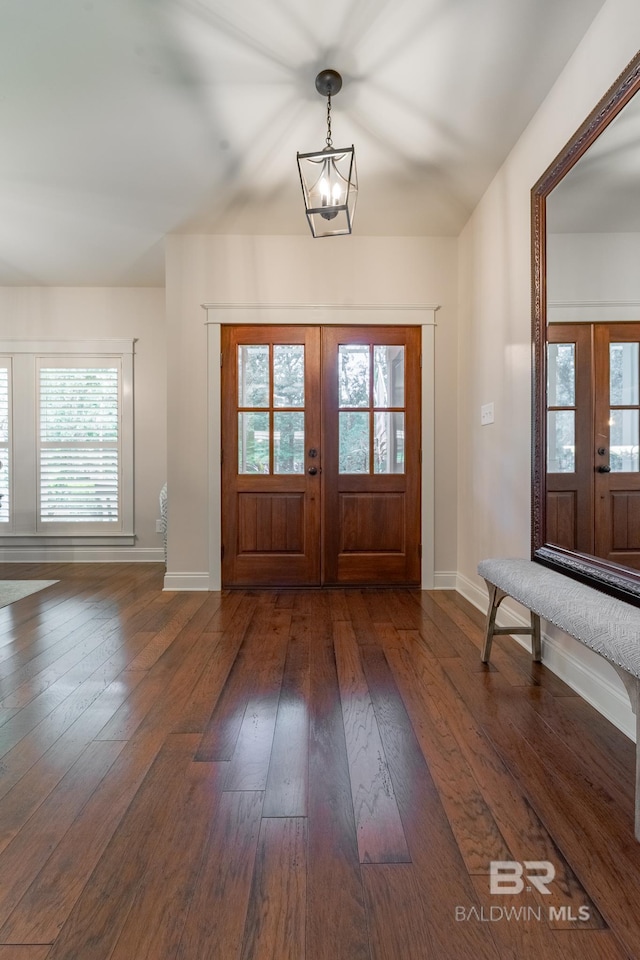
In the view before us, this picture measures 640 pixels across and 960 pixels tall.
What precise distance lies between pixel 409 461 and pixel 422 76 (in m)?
2.37

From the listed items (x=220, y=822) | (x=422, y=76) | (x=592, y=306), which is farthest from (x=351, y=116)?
(x=220, y=822)

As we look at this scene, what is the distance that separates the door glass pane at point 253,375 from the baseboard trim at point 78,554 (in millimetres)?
2151

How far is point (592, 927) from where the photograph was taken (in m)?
0.97

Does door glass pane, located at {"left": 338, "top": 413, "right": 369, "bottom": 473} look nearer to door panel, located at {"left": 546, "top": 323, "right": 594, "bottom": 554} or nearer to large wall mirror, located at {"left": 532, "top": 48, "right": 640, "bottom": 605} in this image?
large wall mirror, located at {"left": 532, "top": 48, "right": 640, "bottom": 605}

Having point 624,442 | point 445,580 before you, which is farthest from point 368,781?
point 445,580

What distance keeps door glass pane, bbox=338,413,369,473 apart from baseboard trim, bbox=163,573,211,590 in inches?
54.5

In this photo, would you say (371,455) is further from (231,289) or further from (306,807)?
(306,807)

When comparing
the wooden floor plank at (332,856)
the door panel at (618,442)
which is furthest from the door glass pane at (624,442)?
the wooden floor plank at (332,856)

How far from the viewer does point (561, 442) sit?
2205mm

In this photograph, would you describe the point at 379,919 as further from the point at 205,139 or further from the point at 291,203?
the point at 291,203

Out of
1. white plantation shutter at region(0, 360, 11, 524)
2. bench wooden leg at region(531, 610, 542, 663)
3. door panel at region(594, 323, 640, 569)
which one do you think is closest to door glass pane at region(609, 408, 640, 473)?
door panel at region(594, 323, 640, 569)

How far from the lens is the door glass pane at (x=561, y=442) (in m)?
2.11

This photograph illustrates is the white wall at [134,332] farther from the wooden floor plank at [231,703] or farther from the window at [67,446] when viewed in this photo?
the wooden floor plank at [231,703]

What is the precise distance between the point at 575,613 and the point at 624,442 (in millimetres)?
671
